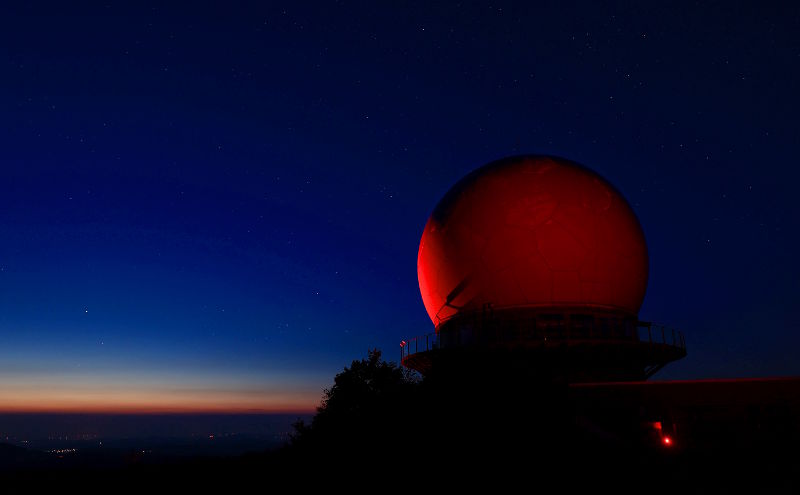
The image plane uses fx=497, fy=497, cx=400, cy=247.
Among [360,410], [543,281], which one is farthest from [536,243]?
[360,410]

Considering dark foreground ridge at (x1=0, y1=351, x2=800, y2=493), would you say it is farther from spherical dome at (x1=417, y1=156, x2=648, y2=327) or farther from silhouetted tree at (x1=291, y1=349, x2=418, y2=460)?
spherical dome at (x1=417, y1=156, x2=648, y2=327)

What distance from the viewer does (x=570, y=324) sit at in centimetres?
2098

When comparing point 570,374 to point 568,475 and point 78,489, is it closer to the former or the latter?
point 568,475

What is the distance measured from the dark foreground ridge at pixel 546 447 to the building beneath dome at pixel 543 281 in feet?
13.6

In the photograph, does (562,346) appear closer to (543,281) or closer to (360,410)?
(543,281)

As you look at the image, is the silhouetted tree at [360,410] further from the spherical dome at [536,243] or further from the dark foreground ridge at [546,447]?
the spherical dome at [536,243]

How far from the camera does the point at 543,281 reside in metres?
21.4

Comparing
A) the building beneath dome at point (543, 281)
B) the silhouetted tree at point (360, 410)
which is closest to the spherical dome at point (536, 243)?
the building beneath dome at point (543, 281)

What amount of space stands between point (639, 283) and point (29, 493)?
77.8 feet

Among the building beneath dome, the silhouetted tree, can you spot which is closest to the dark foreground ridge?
the silhouetted tree

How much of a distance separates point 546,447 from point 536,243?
11.9 meters

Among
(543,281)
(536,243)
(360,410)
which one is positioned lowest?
(360,410)

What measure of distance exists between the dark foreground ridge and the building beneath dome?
4.14 metres

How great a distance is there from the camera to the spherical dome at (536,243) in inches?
847
